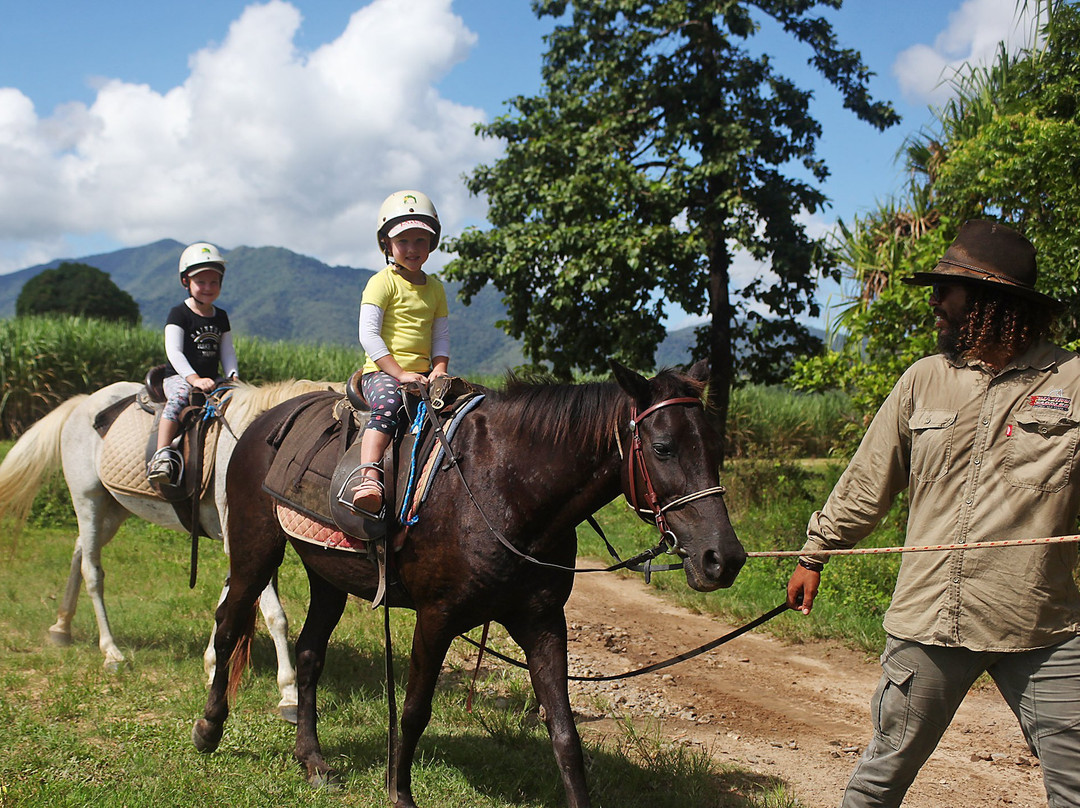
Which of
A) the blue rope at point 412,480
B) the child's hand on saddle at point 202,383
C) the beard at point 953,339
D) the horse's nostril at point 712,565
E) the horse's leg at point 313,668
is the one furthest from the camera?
the child's hand on saddle at point 202,383

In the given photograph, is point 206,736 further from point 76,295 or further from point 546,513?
point 76,295

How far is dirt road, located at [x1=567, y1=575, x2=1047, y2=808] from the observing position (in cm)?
449

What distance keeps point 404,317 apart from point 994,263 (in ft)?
8.97

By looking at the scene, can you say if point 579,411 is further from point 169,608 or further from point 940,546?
point 169,608

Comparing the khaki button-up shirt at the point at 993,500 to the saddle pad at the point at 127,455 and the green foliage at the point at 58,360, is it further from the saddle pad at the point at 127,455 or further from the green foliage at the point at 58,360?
the green foliage at the point at 58,360

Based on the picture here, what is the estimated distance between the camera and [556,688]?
3.60 m

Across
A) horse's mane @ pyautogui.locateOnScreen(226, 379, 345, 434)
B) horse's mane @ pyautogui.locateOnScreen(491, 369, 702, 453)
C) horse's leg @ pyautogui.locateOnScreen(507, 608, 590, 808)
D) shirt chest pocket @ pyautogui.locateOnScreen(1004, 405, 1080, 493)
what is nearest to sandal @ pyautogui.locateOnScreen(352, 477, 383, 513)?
horse's mane @ pyautogui.locateOnScreen(491, 369, 702, 453)

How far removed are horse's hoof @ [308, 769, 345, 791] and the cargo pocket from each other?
2757mm

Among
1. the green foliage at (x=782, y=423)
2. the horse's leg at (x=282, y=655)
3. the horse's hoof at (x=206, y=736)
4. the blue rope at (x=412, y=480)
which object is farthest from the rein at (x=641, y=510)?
the green foliage at (x=782, y=423)

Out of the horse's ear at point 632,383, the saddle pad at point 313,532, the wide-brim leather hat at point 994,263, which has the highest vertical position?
the wide-brim leather hat at point 994,263

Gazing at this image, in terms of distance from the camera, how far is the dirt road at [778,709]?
14.7 ft

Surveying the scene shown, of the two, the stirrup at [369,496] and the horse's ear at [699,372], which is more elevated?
the horse's ear at [699,372]

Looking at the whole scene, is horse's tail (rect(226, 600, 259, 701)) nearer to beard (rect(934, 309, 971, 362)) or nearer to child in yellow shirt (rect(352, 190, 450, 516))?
child in yellow shirt (rect(352, 190, 450, 516))

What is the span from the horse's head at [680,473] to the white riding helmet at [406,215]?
1.54m
